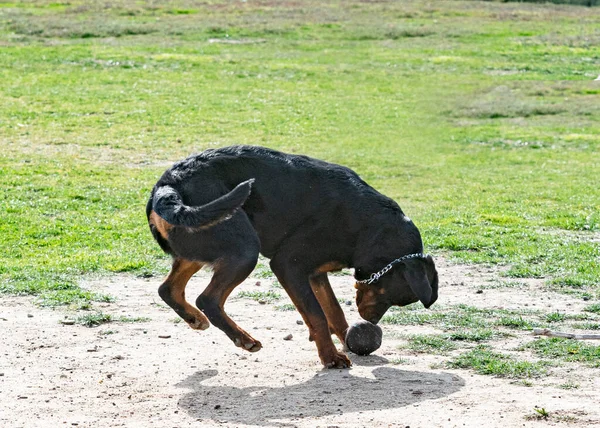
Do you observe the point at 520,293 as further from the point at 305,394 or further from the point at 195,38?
the point at 195,38

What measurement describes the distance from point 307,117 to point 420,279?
17936 mm

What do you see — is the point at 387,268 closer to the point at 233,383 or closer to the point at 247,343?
the point at 247,343

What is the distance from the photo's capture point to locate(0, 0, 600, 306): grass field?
12570 mm

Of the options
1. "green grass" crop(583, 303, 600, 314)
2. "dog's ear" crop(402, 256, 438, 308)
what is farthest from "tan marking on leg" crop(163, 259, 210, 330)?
"green grass" crop(583, 303, 600, 314)

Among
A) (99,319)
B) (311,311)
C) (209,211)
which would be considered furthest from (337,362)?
(99,319)

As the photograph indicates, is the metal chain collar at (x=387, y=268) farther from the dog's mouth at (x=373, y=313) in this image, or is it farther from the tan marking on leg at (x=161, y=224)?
the tan marking on leg at (x=161, y=224)

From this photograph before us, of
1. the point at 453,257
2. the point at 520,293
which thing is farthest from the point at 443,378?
the point at 453,257

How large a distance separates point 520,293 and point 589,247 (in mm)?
2423

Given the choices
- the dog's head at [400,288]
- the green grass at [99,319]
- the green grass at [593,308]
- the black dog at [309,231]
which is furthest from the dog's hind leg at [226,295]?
the green grass at [593,308]

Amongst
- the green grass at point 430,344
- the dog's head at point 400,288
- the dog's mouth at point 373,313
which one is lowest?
the green grass at point 430,344

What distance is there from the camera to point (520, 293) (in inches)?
398

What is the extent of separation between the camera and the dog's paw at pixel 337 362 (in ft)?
25.1

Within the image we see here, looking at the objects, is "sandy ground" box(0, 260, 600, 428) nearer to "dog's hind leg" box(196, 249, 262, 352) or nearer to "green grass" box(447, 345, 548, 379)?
"green grass" box(447, 345, 548, 379)

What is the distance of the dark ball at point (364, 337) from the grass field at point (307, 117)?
115 inches
